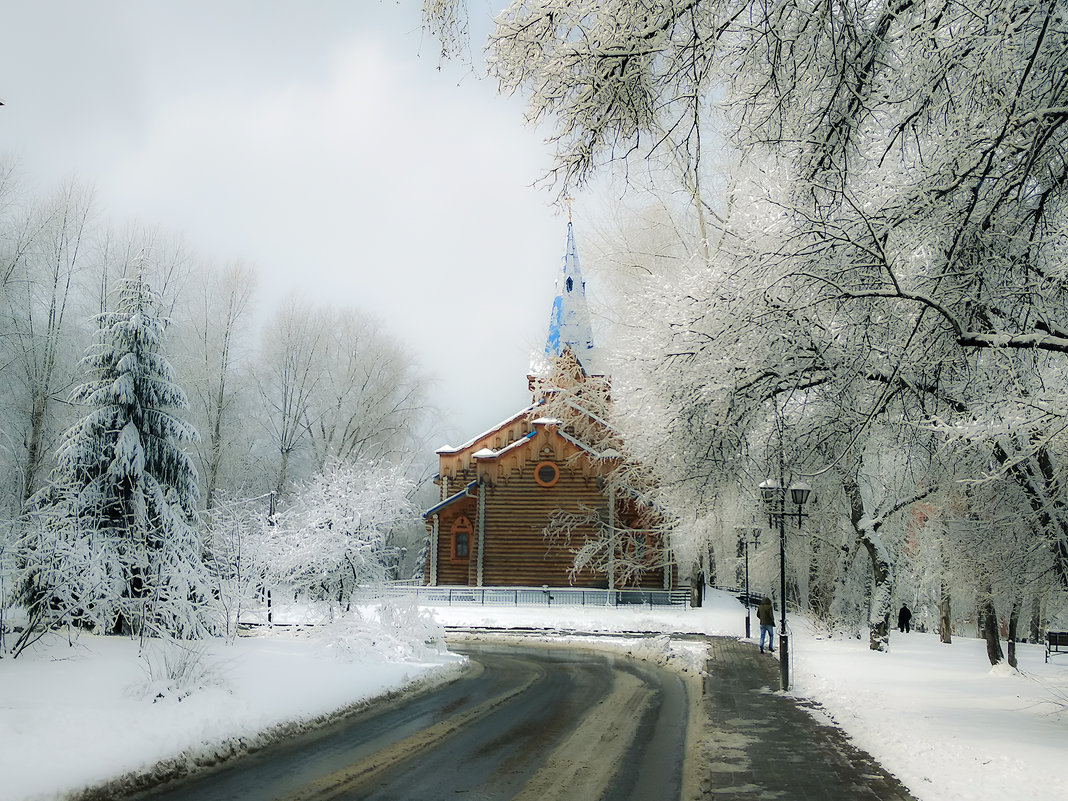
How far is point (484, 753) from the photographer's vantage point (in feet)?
31.6

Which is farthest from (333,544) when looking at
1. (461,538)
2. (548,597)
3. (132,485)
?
(461,538)

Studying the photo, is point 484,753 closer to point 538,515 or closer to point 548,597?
point 548,597

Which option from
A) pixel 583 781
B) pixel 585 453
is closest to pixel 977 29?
pixel 583 781

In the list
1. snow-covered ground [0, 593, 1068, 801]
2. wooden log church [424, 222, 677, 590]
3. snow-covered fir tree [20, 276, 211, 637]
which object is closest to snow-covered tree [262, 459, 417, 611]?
snow-covered ground [0, 593, 1068, 801]

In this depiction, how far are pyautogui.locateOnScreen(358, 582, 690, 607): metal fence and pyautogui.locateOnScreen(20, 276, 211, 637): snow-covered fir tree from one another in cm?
1953

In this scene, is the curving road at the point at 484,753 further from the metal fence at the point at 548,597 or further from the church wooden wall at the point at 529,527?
the church wooden wall at the point at 529,527

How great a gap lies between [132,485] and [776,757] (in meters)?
12.3

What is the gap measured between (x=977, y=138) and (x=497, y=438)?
1340 inches

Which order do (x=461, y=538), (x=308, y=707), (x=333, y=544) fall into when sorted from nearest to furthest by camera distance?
(x=308, y=707), (x=333, y=544), (x=461, y=538)

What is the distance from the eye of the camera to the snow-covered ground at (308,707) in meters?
7.75

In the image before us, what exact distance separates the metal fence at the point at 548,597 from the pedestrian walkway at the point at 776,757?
19.6m

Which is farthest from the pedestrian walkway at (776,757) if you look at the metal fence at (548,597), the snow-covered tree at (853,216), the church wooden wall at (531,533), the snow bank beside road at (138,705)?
the church wooden wall at (531,533)

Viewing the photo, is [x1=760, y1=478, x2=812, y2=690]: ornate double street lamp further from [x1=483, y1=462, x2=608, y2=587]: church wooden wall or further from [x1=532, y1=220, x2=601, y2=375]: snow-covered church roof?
[x1=532, y1=220, x2=601, y2=375]: snow-covered church roof

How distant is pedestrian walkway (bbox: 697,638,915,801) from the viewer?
25.5 feet
